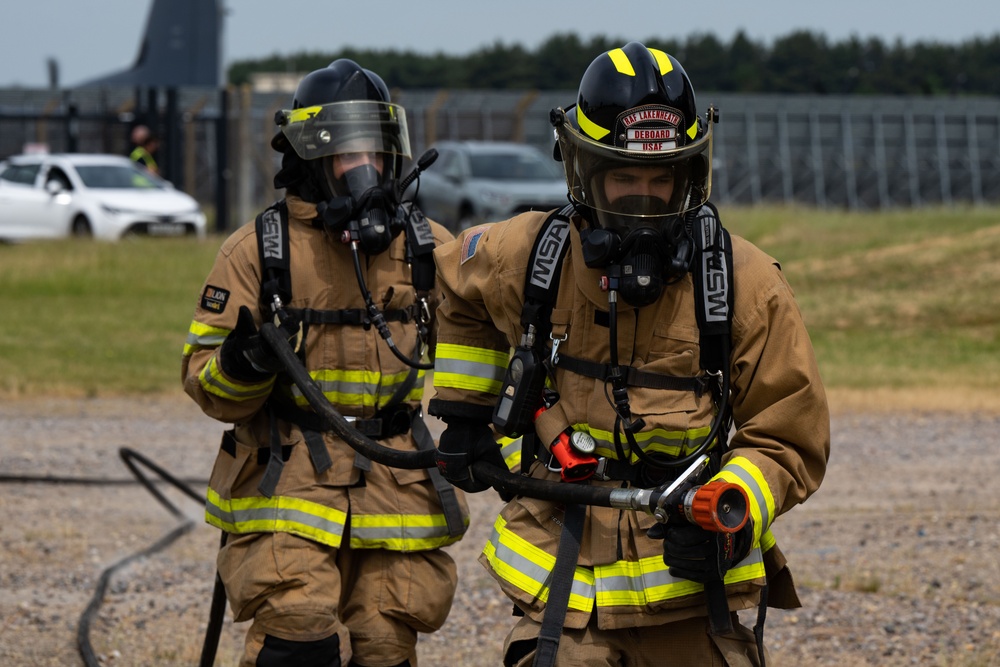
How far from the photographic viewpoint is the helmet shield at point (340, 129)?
4.23 meters

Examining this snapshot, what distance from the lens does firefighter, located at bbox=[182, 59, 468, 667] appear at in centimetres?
389

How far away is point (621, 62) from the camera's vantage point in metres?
3.12

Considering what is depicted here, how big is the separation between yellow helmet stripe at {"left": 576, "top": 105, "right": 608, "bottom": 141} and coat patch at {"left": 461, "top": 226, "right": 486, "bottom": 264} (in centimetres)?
39

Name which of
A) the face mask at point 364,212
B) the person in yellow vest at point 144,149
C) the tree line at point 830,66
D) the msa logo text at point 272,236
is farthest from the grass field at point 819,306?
the tree line at point 830,66

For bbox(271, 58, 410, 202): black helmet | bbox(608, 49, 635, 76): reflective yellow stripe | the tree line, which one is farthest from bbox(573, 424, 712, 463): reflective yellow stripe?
the tree line

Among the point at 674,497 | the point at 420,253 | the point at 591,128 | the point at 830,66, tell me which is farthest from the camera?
the point at 830,66

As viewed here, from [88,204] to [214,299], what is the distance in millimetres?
17153

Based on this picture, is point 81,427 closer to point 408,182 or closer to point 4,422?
point 4,422

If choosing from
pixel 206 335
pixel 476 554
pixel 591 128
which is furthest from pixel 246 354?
pixel 476 554

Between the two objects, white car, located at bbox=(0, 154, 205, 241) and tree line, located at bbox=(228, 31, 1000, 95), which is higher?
white car, located at bbox=(0, 154, 205, 241)

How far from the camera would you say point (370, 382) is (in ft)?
13.5

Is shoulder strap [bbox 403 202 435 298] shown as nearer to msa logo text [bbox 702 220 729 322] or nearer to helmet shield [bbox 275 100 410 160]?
helmet shield [bbox 275 100 410 160]

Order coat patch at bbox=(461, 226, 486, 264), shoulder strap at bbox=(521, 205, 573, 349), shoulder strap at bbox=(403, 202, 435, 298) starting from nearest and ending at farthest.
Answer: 1. shoulder strap at bbox=(521, 205, 573, 349)
2. coat patch at bbox=(461, 226, 486, 264)
3. shoulder strap at bbox=(403, 202, 435, 298)

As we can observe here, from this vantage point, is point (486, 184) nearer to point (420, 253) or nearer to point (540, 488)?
point (420, 253)
